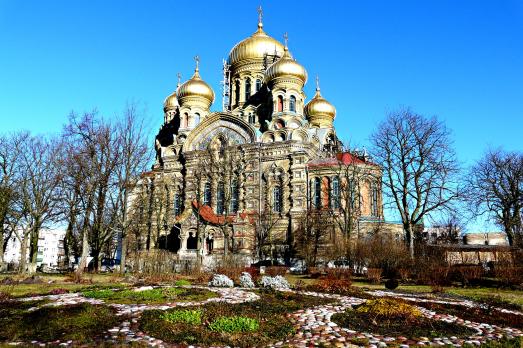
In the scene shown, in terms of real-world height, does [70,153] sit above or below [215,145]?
below

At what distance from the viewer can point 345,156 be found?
1571 inches

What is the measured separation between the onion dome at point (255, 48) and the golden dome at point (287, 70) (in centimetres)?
698

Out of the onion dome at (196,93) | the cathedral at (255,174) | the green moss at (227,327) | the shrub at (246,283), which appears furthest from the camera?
the onion dome at (196,93)

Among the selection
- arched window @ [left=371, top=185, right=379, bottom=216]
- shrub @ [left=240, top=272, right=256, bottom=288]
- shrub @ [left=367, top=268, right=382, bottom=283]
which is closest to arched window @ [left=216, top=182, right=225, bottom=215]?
arched window @ [left=371, top=185, right=379, bottom=216]

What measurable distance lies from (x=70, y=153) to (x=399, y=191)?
18.6 meters

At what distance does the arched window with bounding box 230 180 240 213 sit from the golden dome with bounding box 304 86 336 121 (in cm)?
1386

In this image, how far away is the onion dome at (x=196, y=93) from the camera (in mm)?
47125

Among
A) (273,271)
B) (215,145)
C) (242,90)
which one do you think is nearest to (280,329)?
(273,271)

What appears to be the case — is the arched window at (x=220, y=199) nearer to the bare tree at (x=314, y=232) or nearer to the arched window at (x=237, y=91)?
the bare tree at (x=314, y=232)

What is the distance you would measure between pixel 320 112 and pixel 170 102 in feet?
65.8

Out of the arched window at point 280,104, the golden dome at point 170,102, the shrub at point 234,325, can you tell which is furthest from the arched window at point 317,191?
the shrub at point 234,325

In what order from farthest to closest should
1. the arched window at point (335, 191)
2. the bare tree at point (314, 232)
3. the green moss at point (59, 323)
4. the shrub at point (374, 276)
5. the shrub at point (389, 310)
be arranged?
the arched window at point (335, 191)
the bare tree at point (314, 232)
the shrub at point (374, 276)
the shrub at point (389, 310)
the green moss at point (59, 323)

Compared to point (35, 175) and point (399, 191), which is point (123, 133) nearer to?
point (35, 175)

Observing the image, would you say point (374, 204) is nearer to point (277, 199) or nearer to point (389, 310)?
point (277, 199)
